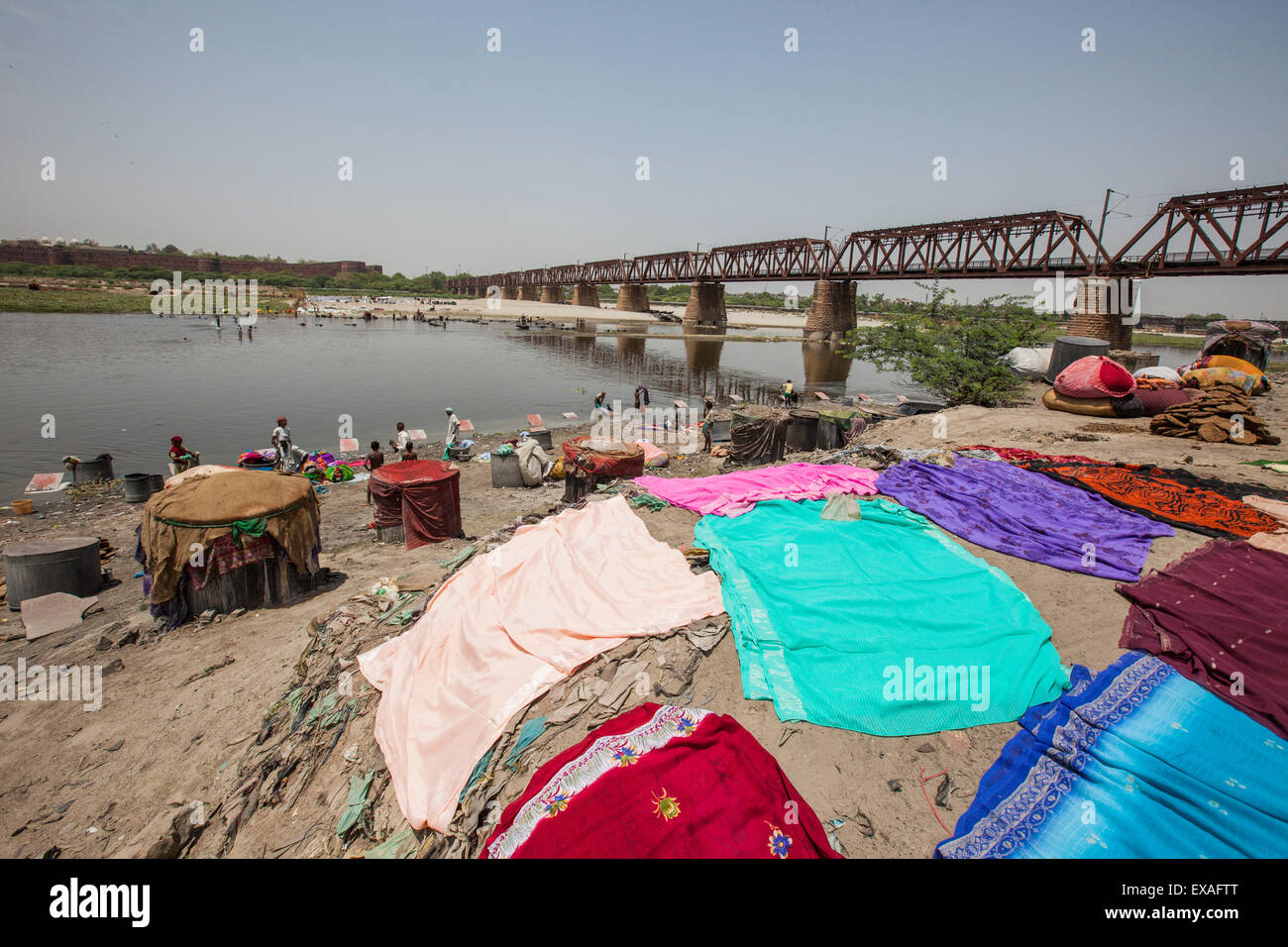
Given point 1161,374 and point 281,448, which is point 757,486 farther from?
point 1161,374

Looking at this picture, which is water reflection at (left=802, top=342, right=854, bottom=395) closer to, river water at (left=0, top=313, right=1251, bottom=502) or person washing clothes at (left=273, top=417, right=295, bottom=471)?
river water at (left=0, top=313, right=1251, bottom=502)

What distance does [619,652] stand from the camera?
4.93 meters

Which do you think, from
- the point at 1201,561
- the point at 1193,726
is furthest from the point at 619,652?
the point at 1201,561

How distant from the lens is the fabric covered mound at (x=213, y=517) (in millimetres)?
6871

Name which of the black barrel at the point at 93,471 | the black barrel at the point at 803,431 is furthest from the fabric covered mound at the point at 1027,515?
the black barrel at the point at 93,471

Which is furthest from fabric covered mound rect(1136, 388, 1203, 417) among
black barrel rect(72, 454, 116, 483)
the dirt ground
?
black barrel rect(72, 454, 116, 483)

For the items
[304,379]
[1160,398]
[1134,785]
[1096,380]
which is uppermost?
[304,379]

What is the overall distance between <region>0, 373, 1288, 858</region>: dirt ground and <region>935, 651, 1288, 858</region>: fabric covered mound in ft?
0.84

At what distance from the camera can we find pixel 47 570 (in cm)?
798

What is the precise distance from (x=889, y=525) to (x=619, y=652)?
166 inches

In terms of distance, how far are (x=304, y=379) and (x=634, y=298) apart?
71.1 meters

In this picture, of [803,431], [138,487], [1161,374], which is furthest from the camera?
[1161,374]

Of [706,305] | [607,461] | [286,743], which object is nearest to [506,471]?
[607,461]

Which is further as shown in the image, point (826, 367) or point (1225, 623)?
point (826, 367)
